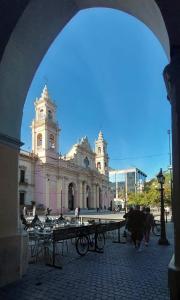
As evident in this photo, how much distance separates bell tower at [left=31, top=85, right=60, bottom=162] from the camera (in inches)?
2222

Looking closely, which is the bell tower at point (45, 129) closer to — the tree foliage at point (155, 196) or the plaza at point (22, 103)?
the tree foliage at point (155, 196)

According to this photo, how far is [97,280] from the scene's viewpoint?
6.68 metres

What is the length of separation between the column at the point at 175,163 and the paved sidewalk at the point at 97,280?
225cm

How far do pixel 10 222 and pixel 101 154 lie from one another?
7748cm

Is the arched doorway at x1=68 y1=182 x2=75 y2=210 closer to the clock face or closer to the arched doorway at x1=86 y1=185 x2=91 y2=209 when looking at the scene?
the arched doorway at x1=86 y1=185 x2=91 y2=209

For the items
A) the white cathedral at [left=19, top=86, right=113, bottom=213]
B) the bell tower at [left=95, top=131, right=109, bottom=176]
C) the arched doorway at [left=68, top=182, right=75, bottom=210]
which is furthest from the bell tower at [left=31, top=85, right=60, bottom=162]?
the bell tower at [left=95, top=131, right=109, bottom=176]

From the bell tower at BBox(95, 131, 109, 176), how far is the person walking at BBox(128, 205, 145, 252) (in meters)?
72.1

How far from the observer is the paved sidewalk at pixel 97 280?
5.64 metres

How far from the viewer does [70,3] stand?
6930 mm

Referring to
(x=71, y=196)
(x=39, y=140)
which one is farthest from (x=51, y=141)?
(x=71, y=196)

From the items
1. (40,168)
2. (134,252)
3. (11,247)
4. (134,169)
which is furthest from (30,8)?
(134,169)

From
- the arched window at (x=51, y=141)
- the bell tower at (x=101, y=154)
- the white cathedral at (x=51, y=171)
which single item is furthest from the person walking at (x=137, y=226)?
the bell tower at (x=101, y=154)

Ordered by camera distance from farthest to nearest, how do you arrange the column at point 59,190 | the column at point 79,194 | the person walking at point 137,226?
the column at point 79,194, the column at point 59,190, the person walking at point 137,226

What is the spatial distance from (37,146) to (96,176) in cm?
2334
